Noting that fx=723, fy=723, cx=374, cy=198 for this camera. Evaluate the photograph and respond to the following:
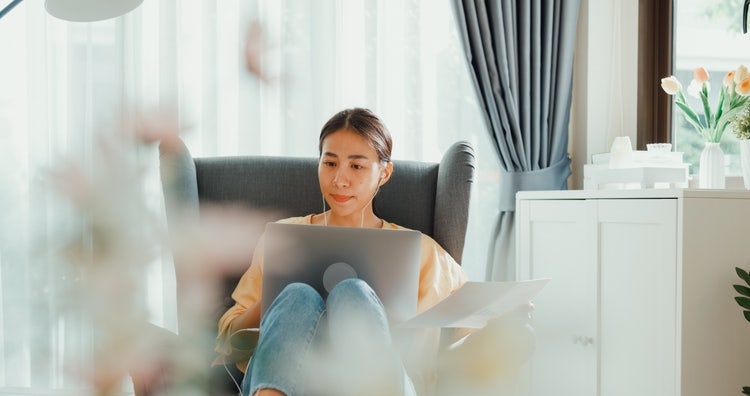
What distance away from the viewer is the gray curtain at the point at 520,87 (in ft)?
8.93

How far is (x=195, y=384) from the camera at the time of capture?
0.18 m

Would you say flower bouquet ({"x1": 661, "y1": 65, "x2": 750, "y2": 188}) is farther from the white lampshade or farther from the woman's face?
the white lampshade

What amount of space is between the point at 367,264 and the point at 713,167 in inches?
56.3

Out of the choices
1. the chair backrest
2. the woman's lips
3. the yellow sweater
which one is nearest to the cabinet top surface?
the chair backrest

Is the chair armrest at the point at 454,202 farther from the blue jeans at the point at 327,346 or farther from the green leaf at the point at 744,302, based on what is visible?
the blue jeans at the point at 327,346

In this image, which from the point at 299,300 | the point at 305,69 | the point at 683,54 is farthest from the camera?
the point at 683,54

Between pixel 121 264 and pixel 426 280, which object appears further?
pixel 426 280

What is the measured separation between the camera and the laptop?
1051mm

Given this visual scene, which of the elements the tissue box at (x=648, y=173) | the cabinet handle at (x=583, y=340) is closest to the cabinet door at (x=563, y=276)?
the cabinet handle at (x=583, y=340)

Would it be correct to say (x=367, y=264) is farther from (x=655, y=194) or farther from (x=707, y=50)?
(x=707, y=50)

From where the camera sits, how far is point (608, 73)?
9.21 ft

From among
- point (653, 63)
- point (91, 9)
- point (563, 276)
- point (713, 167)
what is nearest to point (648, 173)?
point (713, 167)

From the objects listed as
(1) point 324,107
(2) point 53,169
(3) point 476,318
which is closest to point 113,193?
(2) point 53,169

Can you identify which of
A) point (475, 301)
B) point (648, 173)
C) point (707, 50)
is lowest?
point (475, 301)
